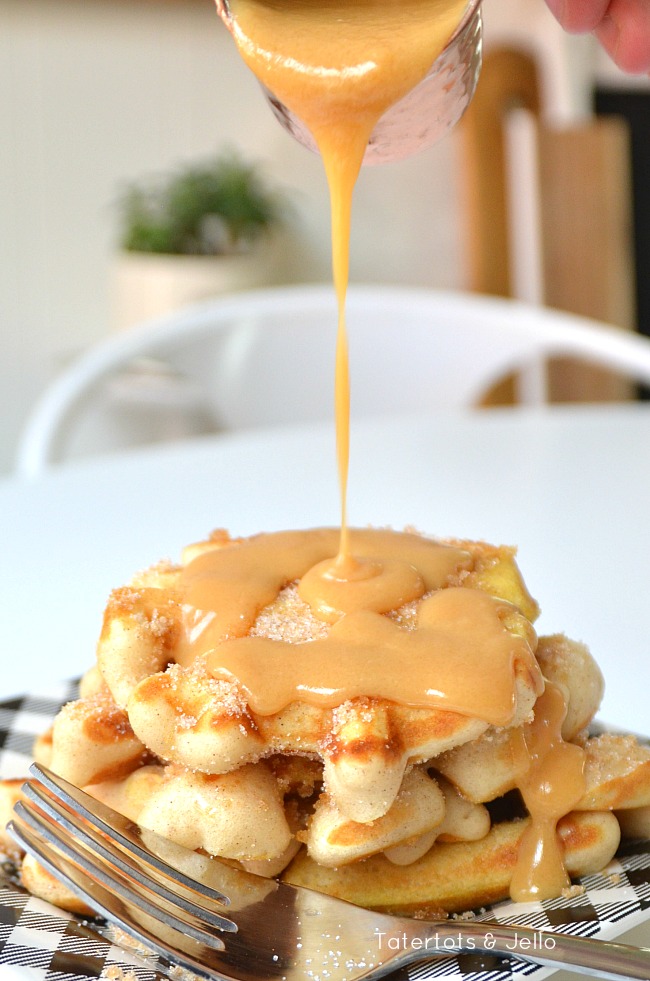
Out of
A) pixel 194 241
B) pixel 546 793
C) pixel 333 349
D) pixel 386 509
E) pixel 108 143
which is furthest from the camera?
pixel 108 143

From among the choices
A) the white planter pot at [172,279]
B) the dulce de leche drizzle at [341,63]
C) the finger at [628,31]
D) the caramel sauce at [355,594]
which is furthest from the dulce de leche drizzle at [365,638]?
the white planter pot at [172,279]

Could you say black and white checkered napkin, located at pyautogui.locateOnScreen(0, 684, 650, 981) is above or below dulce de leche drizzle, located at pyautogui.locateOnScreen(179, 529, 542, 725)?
below

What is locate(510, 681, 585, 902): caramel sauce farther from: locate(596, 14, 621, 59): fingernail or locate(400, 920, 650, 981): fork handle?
locate(596, 14, 621, 59): fingernail

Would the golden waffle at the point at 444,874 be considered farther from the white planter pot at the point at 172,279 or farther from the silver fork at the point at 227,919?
the white planter pot at the point at 172,279

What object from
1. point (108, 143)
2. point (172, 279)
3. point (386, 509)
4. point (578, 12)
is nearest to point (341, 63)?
point (578, 12)

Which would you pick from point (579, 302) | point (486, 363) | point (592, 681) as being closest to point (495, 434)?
point (486, 363)

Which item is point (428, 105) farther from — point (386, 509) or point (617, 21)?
point (386, 509)

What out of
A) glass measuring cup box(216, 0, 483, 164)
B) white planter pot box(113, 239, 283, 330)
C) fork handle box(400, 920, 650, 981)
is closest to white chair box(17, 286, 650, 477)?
white planter pot box(113, 239, 283, 330)
